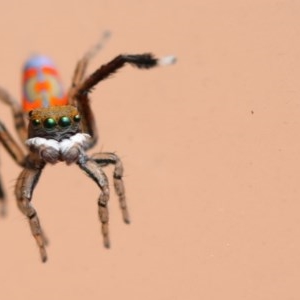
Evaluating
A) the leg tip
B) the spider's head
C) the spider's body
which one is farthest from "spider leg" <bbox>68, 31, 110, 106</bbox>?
the leg tip

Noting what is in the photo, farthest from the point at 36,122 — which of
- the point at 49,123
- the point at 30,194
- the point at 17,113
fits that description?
the point at 17,113

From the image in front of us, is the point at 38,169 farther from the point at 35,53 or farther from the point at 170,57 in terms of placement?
the point at 35,53

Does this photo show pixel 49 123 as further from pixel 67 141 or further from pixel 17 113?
pixel 17 113

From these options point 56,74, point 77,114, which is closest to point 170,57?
point 77,114

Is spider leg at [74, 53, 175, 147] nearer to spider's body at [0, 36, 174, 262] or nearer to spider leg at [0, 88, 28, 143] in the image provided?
spider's body at [0, 36, 174, 262]

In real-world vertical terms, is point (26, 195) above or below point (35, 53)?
below

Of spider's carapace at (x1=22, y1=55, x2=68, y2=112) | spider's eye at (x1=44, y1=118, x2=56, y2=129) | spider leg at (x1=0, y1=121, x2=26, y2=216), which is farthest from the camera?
spider's carapace at (x1=22, y1=55, x2=68, y2=112)

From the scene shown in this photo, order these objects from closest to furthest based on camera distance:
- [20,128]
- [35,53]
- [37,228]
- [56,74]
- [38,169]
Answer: [37,228]
[38,169]
[20,128]
[56,74]
[35,53]
